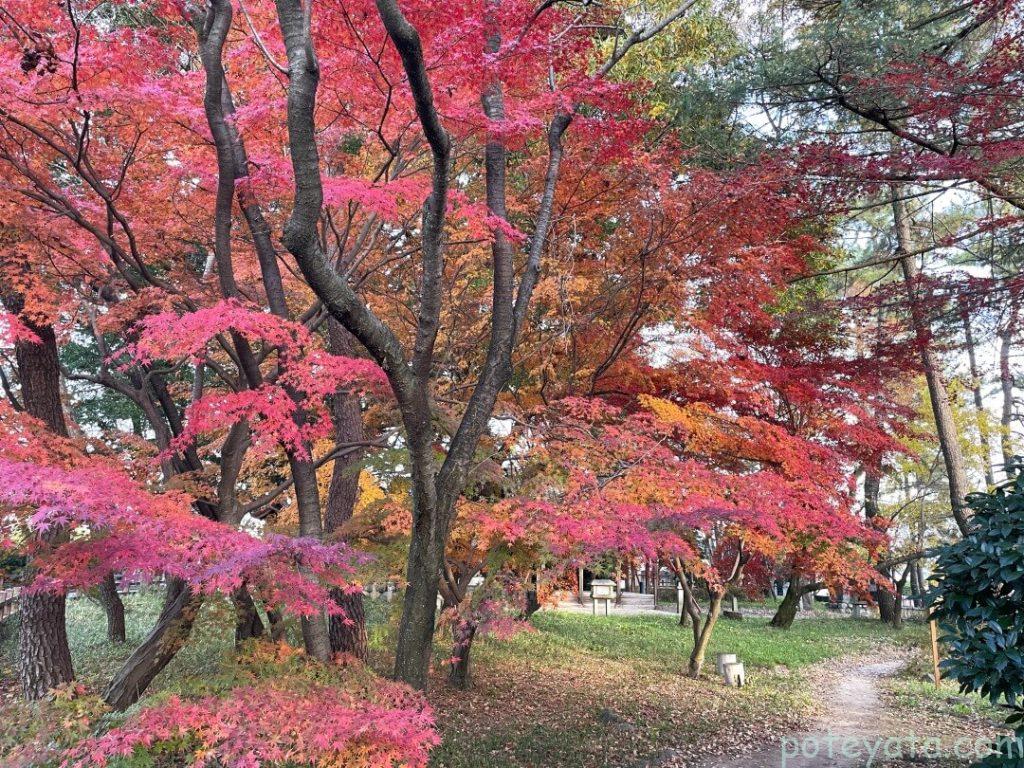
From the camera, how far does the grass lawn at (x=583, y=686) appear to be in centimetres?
646

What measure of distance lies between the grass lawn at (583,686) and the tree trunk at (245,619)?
20cm

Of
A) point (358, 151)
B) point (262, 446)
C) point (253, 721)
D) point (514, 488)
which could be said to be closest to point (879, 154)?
point (514, 488)

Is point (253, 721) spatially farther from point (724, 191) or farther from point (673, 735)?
point (724, 191)

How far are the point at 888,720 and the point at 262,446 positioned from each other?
25.3ft

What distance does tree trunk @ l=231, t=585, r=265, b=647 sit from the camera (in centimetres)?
587

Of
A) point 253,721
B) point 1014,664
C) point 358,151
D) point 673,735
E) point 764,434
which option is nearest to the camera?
point 1014,664

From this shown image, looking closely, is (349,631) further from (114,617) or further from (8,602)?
(8,602)

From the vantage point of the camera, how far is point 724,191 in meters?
7.39

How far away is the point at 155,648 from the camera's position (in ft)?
18.6

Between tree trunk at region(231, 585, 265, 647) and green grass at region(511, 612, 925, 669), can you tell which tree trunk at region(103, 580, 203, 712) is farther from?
green grass at region(511, 612, 925, 669)

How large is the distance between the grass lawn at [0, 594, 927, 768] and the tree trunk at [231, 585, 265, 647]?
0.66 feet

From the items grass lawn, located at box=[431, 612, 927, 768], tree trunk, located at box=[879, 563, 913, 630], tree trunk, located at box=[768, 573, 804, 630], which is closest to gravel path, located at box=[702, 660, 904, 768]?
grass lawn, located at box=[431, 612, 927, 768]

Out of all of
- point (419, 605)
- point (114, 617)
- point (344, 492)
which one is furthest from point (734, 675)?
point (114, 617)

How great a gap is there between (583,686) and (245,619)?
510 centimetres
